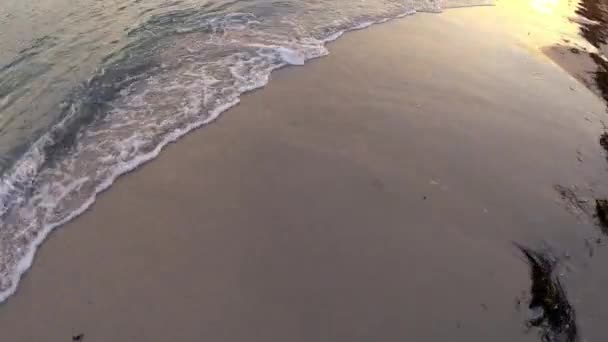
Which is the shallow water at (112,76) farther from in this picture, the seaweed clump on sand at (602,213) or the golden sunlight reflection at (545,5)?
the seaweed clump on sand at (602,213)

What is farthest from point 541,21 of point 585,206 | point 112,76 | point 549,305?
point 112,76

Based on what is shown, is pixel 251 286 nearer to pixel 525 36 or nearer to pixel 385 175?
pixel 385 175

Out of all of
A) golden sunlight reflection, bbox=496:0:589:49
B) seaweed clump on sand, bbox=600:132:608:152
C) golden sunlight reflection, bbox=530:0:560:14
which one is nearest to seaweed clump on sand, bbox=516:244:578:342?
seaweed clump on sand, bbox=600:132:608:152

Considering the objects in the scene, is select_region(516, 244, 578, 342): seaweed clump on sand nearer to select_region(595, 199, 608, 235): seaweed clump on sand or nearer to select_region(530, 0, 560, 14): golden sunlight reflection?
select_region(595, 199, 608, 235): seaweed clump on sand

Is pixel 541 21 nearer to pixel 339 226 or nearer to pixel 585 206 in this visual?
pixel 585 206

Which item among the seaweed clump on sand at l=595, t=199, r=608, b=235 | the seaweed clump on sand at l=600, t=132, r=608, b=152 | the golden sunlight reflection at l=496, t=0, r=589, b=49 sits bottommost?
A: the seaweed clump on sand at l=595, t=199, r=608, b=235
